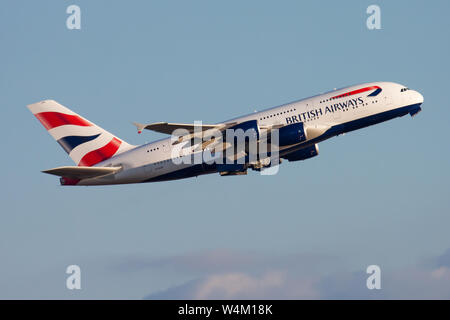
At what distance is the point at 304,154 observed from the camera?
233ft

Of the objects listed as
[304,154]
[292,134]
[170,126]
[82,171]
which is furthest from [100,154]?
[304,154]

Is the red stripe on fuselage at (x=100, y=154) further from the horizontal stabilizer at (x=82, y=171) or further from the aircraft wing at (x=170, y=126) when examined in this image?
the aircraft wing at (x=170, y=126)

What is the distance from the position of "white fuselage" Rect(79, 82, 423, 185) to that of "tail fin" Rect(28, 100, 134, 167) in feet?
14.7

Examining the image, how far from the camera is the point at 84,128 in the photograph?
72562mm

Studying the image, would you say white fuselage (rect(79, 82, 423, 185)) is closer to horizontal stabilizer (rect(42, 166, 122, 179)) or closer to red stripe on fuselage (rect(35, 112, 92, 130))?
horizontal stabilizer (rect(42, 166, 122, 179))

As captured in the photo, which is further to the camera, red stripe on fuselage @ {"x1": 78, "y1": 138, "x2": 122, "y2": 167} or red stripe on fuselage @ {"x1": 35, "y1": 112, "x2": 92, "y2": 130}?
red stripe on fuselage @ {"x1": 35, "y1": 112, "x2": 92, "y2": 130}

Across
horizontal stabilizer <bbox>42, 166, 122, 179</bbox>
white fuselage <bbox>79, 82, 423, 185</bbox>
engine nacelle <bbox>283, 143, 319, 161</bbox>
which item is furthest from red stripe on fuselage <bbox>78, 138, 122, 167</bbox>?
engine nacelle <bbox>283, 143, 319, 161</bbox>

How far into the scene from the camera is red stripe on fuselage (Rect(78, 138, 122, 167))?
7044cm

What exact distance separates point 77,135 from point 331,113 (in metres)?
24.2

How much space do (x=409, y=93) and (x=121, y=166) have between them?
2609cm

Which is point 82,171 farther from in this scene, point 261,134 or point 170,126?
point 261,134
